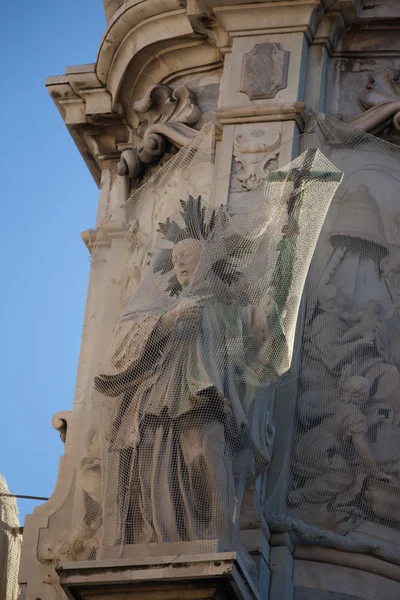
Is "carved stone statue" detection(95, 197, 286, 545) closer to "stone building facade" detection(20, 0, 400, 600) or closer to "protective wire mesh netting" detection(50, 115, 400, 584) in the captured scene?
"protective wire mesh netting" detection(50, 115, 400, 584)

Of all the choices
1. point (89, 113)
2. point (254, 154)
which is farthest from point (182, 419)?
point (89, 113)

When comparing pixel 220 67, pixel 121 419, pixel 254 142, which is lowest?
pixel 121 419

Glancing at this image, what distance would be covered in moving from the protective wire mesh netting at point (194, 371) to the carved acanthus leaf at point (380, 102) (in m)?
0.86

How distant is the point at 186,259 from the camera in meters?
10.6

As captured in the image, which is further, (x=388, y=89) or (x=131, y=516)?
(x=388, y=89)

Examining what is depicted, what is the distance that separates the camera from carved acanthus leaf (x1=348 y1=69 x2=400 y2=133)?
11.7m

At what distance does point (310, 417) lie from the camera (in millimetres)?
10781

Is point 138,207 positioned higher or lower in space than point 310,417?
higher

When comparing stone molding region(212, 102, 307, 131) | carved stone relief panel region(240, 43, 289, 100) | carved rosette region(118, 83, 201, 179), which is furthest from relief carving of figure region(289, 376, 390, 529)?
carved rosette region(118, 83, 201, 179)

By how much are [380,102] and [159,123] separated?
1483mm

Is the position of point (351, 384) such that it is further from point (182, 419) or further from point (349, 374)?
point (182, 419)

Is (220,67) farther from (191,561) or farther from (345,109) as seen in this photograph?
(191,561)

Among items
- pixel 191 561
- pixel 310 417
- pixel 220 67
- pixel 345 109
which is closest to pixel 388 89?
pixel 345 109

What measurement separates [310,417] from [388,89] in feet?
7.73
